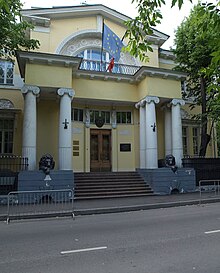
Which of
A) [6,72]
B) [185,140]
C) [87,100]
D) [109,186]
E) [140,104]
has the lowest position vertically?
[109,186]

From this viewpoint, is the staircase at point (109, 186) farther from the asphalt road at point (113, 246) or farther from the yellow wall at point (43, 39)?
the yellow wall at point (43, 39)

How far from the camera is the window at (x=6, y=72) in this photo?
18953 mm

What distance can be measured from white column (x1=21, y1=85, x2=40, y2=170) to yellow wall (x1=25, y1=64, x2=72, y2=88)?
47cm

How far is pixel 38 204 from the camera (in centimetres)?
1298

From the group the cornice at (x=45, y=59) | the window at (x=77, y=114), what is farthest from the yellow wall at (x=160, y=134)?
the cornice at (x=45, y=59)

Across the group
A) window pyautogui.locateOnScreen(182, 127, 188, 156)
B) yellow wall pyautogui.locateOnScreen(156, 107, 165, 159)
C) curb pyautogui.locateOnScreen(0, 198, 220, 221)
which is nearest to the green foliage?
curb pyautogui.locateOnScreen(0, 198, 220, 221)

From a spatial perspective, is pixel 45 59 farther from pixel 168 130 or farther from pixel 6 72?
pixel 168 130

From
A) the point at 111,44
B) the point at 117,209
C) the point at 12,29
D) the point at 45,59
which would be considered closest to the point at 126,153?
the point at 111,44

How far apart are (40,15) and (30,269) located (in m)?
18.4

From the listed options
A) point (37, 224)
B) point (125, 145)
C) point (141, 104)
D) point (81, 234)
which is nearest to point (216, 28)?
point (81, 234)

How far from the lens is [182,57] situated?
811 inches

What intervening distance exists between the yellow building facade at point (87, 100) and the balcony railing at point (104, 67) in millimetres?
70

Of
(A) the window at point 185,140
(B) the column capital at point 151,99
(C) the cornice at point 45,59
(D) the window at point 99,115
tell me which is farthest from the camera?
(A) the window at point 185,140

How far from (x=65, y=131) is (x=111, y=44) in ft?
23.6
